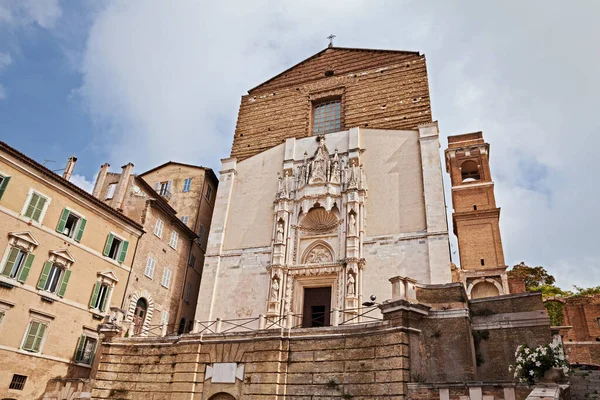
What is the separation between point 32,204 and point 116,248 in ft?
15.2

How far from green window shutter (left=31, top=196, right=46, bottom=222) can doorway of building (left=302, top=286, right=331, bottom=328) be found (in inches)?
489

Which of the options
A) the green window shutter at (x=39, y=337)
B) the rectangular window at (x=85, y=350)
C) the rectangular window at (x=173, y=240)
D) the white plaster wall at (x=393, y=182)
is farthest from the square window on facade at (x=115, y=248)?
the white plaster wall at (x=393, y=182)

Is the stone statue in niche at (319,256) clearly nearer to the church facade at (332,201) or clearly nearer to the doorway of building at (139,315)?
the church facade at (332,201)

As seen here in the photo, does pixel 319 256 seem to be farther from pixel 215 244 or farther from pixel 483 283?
pixel 483 283

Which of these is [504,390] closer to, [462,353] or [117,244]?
[462,353]

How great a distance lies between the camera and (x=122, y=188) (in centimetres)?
2447

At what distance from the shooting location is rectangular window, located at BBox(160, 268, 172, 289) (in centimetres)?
2490

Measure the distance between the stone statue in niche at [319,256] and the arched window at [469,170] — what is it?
1058 centimetres

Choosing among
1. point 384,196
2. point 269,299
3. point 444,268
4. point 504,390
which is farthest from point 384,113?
point 504,390

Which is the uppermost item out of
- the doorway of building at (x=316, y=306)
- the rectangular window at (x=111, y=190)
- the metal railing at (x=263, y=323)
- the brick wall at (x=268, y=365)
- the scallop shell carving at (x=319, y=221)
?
the rectangular window at (x=111, y=190)

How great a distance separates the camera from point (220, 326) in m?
23.5

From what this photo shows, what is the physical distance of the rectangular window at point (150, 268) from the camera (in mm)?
23719

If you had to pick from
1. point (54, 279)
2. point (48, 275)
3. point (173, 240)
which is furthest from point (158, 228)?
point (48, 275)

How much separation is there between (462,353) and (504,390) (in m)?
2.36
